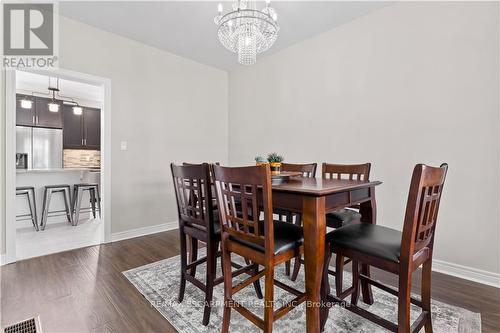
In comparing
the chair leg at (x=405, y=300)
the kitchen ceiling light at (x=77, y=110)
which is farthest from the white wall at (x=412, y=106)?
the kitchen ceiling light at (x=77, y=110)

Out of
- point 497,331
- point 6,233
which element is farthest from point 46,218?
point 497,331

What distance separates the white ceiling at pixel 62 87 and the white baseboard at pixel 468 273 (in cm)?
560

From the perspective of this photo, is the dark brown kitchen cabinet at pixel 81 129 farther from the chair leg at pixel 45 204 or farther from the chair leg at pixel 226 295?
the chair leg at pixel 226 295

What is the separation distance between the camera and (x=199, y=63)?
4117 millimetres

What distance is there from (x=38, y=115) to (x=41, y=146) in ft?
2.15

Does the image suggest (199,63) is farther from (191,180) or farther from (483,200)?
(483,200)

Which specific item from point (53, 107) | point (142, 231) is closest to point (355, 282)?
point (142, 231)

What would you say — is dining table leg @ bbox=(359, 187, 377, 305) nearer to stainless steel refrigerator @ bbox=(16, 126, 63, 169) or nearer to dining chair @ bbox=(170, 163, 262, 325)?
dining chair @ bbox=(170, 163, 262, 325)

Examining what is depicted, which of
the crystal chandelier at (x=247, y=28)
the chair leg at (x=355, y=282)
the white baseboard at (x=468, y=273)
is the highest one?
the crystal chandelier at (x=247, y=28)

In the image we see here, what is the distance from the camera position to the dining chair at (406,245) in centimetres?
111

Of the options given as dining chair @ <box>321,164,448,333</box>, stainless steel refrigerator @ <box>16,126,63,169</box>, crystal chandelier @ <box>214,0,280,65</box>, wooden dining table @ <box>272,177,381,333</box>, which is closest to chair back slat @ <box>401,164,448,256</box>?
dining chair @ <box>321,164,448,333</box>

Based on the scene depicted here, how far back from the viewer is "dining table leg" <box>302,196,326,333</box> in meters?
1.22

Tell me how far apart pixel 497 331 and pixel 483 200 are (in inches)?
41.9

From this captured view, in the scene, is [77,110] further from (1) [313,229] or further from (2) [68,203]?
(1) [313,229]
